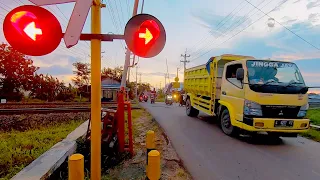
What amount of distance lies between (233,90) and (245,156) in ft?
7.24

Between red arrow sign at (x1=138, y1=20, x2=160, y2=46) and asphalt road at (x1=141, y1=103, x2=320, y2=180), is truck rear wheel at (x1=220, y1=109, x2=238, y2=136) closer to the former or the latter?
asphalt road at (x1=141, y1=103, x2=320, y2=180)

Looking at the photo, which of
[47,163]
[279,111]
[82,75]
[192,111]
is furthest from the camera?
[82,75]

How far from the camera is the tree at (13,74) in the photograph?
26.2 m

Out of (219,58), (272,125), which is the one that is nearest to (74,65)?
(219,58)

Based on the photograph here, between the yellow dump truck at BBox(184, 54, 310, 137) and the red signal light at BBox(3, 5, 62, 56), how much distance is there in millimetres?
4980

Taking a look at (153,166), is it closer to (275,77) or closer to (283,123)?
(283,123)

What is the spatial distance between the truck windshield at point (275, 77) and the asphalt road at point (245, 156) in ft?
4.85

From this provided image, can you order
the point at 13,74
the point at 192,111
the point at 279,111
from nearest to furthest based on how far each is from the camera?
the point at 279,111, the point at 192,111, the point at 13,74

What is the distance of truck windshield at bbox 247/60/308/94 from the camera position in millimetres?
5504

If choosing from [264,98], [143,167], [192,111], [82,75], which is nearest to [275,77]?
[264,98]

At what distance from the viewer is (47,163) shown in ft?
11.1

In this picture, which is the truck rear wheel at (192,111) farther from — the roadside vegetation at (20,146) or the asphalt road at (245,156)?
the roadside vegetation at (20,146)

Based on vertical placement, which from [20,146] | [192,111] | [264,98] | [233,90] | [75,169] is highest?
[233,90]

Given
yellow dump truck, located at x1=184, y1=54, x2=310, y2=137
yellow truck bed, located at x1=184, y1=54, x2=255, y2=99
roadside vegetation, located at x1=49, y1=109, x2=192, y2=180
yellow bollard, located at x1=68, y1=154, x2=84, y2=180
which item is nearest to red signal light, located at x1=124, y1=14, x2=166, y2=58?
yellow bollard, located at x1=68, y1=154, x2=84, y2=180
